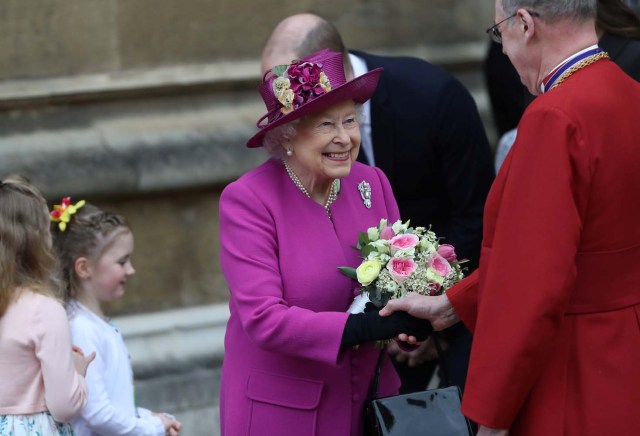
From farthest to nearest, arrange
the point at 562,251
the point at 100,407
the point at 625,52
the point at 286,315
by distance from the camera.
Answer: the point at 625,52 < the point at 100,407 < the point at 286,315 < the point at 562,251

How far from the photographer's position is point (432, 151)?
Answer: 4.79m

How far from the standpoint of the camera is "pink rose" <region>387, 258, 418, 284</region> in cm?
362

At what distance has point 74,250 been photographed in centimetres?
459

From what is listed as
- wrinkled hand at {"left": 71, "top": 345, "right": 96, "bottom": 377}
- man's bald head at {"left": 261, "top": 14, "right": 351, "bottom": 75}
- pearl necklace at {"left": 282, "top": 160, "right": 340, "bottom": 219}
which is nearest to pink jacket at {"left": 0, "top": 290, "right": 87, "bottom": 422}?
wrinkled hand at {"left": 71, "top": 345, "right": 96, "bottom": 377}

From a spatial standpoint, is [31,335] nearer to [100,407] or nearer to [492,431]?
A: [100,407]

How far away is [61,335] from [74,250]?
718 millimetres

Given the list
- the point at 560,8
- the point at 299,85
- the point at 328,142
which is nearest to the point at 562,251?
the point at 560,8

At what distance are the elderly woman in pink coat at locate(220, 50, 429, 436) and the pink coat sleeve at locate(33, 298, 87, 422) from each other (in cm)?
50

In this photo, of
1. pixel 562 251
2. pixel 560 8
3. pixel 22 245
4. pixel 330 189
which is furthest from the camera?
pixel 22 245

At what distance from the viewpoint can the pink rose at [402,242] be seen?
12.0 ft

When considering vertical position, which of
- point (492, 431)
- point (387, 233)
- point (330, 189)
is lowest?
point (492, 431)

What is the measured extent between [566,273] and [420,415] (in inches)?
31.2

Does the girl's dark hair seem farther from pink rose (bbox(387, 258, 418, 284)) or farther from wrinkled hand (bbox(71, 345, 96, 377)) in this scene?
wrinkled hand (bbox(71, 345, 96, 377))

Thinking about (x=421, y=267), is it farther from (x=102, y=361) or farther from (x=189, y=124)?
(x=189, y=124)
